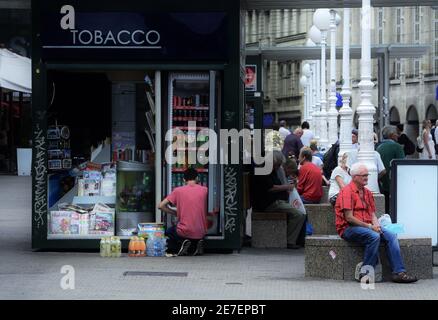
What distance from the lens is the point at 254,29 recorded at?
9788 centimetres

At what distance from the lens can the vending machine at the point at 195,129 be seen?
16891mm

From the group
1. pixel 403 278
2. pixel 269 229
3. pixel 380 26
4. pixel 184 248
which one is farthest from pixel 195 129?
pixel 380 26

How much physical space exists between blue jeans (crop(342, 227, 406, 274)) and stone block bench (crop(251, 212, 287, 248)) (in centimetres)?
415

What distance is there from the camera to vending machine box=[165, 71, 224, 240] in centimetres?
1689

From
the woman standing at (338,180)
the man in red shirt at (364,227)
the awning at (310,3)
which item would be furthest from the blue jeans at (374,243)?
the awning at (310,3)

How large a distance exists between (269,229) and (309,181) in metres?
2.38

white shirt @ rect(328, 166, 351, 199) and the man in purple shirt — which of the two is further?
the man in purple shirt

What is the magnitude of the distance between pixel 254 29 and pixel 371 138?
78.8 metres

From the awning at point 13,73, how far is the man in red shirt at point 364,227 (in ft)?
63.4

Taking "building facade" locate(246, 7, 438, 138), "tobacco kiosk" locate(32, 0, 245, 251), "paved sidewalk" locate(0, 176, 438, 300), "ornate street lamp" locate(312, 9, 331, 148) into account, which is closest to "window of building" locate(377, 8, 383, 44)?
"building facade" locate(246, 7, 438, 138)

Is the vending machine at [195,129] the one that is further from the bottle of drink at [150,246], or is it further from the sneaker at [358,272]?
the sneaker at [358,272]

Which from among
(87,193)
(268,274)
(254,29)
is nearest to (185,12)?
(87,193)

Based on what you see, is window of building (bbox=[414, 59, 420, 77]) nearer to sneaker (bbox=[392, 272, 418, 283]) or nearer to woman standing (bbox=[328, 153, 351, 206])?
woman standing (bbox=[328, 153, 351, 206])
